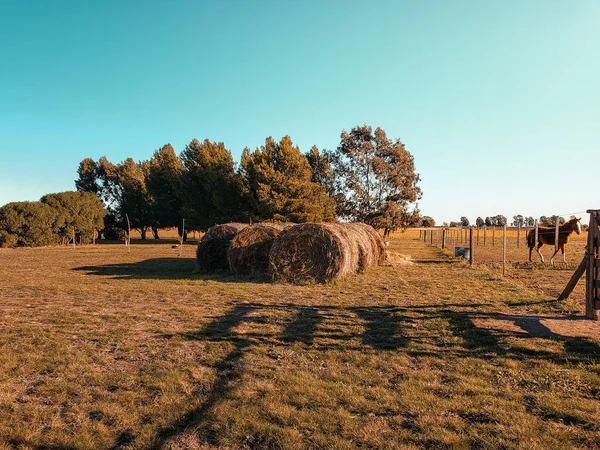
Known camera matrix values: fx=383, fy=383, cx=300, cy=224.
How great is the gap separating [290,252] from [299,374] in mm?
8160

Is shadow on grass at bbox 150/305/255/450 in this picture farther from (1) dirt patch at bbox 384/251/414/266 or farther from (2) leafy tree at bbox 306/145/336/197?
(2) leafy tree at bbox 306/145/336/197

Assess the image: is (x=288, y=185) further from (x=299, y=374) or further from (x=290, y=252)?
(x=299, y=374)

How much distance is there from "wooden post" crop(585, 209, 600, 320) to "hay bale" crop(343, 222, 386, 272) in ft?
24.7

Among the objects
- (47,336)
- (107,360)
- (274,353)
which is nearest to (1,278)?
(47,336)

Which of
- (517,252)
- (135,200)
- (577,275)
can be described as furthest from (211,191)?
(577,275)

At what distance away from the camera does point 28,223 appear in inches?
1487

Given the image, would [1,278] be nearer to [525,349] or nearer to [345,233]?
[345,233]

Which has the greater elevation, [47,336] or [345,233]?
[345,233]

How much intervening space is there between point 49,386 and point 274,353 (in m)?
2.64

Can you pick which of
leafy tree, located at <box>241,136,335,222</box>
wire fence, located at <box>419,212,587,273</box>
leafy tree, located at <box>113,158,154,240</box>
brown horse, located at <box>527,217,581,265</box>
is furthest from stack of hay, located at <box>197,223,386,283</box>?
leafy tree, located at <box>113,158,154,240</box>

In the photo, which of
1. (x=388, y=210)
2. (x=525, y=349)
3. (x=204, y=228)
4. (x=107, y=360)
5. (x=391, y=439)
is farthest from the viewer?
(x=204, y=228)

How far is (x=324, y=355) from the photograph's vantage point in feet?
17.1

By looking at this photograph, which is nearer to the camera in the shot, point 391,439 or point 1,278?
point 391,439

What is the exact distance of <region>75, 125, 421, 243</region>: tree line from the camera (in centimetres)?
3809
